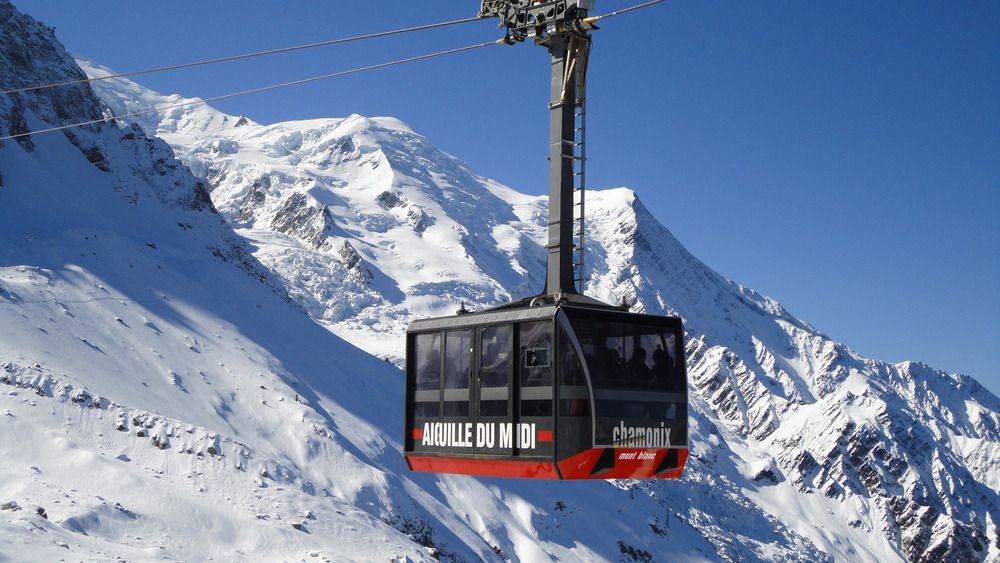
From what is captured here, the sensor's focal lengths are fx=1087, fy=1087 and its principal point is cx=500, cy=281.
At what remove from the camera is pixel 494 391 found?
19703mm

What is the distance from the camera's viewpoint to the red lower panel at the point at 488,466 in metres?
18.7

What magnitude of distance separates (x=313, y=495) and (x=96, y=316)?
2398cm

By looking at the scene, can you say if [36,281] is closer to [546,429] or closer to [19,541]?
[19,541]

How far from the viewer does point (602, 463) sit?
18578 mm

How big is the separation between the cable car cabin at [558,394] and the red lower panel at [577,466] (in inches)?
0.9

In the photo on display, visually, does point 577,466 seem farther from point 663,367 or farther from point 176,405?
point 176,405

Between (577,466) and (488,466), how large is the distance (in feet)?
7.02

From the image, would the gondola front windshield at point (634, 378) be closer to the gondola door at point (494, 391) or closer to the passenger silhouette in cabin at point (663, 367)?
the passenger silhouette in cabin at point (663, 367)

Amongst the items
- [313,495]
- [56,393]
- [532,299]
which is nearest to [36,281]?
[56,393]

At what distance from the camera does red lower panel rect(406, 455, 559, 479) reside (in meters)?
18.7

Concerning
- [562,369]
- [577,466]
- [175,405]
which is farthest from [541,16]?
[175,405]

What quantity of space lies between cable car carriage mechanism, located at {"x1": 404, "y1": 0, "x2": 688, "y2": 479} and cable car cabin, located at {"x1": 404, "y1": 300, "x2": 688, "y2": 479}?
23mm

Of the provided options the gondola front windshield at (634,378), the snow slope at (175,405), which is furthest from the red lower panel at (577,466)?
the snow slope at (175,405)

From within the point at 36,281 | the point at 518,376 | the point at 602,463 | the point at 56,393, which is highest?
the point at 36,281
